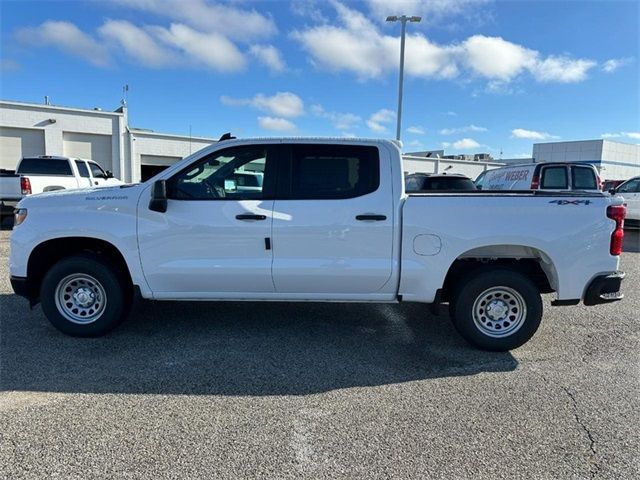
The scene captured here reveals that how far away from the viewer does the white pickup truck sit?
4129 millimetres

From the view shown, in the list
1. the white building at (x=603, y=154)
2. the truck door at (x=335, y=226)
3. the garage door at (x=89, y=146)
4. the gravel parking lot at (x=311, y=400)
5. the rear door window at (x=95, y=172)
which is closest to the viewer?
the gravel parking lot at (x=311, y=400)

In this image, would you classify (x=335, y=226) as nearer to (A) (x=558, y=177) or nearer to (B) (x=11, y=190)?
(A) (x=558, y=177)

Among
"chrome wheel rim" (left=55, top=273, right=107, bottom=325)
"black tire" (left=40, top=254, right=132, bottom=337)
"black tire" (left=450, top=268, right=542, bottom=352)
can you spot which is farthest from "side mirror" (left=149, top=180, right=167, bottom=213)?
"black tire" (left=450, top=268, right=542, bottom=352)

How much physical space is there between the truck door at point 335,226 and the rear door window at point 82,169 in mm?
12107

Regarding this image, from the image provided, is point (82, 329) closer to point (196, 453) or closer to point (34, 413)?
point (34, 413)

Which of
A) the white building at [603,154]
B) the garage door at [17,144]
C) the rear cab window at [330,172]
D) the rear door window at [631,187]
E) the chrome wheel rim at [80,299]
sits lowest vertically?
the chrome wheel rim at [80,299]

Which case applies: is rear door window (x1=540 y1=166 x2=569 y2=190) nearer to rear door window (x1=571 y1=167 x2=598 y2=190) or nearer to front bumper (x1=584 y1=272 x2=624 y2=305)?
rear door window (x1=571 y1=167 x2=598 y2=190)

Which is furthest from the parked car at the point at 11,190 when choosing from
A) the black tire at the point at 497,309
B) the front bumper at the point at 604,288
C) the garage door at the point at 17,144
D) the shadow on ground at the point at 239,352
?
the garage door at the point at 17,144

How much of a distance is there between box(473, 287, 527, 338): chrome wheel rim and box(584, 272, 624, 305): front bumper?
0.65 m

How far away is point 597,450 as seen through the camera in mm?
2826

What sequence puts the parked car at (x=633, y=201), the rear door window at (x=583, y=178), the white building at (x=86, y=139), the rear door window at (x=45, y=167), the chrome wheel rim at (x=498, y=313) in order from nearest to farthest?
the chrome wheel rim at (x=498, y=313) → the rear door window at (x=583, y=178) → the parked car at (x=633, y=201) → the rear door window at (x=45, y=167) → the white building at (x=86, y=139)

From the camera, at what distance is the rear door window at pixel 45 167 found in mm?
13328

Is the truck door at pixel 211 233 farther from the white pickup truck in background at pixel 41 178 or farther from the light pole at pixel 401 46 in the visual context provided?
the light pole at pixel 401 46

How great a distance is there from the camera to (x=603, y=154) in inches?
1734
